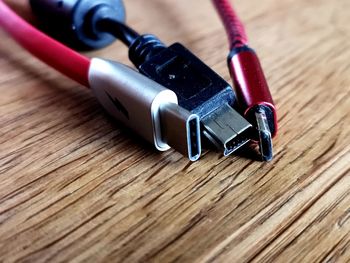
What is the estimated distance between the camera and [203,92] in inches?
14.5

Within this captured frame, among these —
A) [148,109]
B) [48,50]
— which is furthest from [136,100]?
[48,50]

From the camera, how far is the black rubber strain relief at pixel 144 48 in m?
0.42

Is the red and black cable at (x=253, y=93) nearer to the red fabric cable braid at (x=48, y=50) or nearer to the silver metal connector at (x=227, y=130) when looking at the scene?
the silver metal connector at (x=227, y=130)

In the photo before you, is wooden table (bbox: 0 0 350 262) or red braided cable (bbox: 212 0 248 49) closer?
wooden table (bbox: 0 0 350 262)

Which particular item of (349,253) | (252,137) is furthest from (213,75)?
(349,253)

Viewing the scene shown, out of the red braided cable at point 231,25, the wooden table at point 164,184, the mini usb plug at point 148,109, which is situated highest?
the mini usb plug at point 148,109

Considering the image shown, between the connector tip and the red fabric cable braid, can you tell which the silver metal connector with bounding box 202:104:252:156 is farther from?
the red fabric cable braid

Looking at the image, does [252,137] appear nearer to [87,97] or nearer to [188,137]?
[188,137]

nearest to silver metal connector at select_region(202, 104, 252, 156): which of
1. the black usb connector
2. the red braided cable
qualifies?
the black usb connector

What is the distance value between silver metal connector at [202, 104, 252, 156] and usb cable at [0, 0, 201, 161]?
0.01 metres

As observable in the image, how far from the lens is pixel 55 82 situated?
467mm

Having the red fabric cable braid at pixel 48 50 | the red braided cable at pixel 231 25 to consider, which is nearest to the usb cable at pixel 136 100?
the red fabric cable braid at pixel 48 50

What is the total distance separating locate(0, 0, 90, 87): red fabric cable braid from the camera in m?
0.42

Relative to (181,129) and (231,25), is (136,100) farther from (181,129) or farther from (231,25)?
(231,25)
